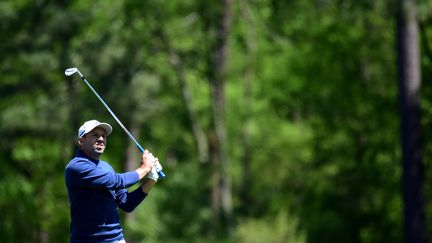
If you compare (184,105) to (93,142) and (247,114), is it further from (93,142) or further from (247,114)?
(93,142)

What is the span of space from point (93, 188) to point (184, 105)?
22.2 meters

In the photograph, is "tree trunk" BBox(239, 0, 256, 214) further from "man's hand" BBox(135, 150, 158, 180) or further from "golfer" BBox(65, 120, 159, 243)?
"golfer" BBox(65, 120, 159, 243)

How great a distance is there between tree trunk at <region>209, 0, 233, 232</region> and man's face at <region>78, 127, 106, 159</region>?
19.9 m

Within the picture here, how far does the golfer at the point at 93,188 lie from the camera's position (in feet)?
22.6

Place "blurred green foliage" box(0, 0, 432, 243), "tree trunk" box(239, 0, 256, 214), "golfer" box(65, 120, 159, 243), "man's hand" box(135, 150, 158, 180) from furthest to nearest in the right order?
"tree trunk" box(239, 0, 256, 214), "blurred green foliage" box(0, 0, 432, 243), "man's hand" box(135, 150, 158, 180), "golfer" box(65, 120, 159, 243)

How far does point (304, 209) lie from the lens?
27578 mm

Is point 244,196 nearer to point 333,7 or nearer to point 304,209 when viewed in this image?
point 304,209

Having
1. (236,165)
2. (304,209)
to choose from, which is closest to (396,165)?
(304,209)

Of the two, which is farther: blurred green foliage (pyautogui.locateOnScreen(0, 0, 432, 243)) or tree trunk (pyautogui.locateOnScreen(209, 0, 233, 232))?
tree trunk (pyautogui.locateOnScreen(209, 0, 233, 232))

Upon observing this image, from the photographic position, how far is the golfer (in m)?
6.90

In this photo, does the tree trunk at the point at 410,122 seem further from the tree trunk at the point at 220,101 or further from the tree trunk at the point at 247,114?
the tree trunk at the point at 247,114

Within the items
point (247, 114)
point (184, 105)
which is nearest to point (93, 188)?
point (184, 105)

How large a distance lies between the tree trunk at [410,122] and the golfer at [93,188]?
13.6m

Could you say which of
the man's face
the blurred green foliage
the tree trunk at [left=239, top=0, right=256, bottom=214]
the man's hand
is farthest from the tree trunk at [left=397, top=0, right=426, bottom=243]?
→ the man's face
